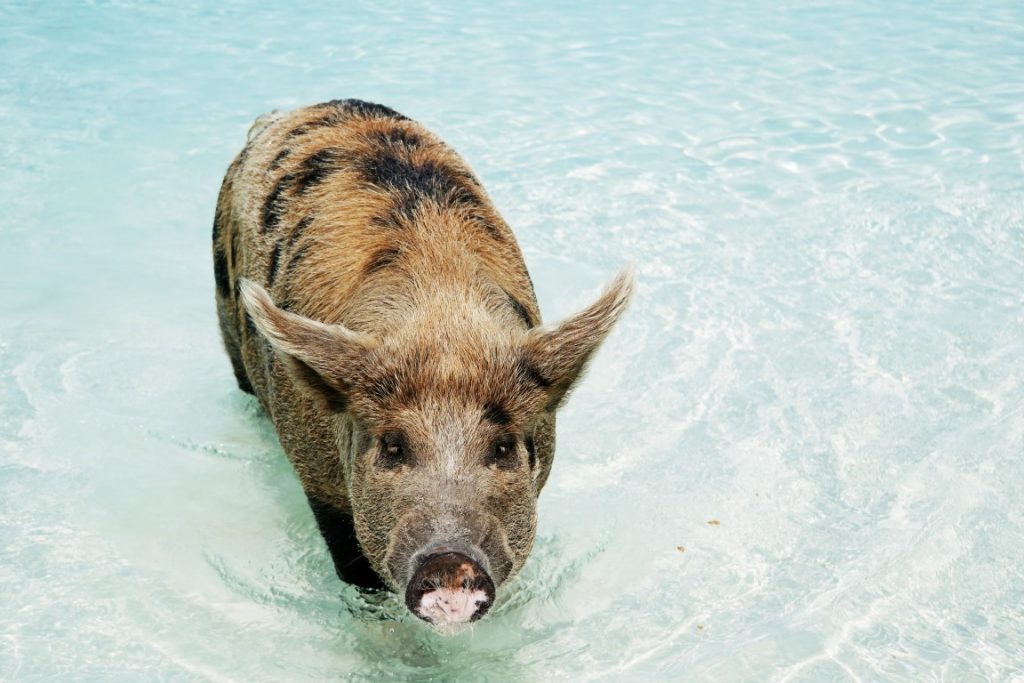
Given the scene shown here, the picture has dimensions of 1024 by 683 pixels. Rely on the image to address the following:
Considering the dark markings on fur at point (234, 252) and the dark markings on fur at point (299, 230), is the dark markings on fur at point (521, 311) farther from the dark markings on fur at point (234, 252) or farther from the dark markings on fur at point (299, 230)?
the dark markings on fur at point (234, 252)

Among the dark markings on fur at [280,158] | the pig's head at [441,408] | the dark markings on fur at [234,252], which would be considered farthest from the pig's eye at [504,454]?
the dark markings on fur at [234,252]

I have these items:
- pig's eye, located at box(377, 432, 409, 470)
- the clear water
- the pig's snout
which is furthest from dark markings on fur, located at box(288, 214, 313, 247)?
the pig's snout

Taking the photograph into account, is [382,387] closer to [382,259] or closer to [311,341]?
[311,341]

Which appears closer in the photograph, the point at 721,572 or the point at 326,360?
the point at 326,360

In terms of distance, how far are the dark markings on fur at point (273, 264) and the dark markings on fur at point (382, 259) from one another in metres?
0.70

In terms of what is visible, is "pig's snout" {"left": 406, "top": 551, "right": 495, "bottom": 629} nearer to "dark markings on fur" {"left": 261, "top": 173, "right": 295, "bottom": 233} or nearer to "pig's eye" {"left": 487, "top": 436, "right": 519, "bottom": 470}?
"pig's eye" {"left": 487, "top": 436, "right": 519, "bottom": 470}

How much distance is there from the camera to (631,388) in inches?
259

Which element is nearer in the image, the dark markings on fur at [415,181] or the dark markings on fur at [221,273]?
the dark markings on fur at [415,181]

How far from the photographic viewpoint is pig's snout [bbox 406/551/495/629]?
333 cm

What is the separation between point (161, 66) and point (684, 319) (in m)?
7.75

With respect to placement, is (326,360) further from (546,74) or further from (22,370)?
(546,74)

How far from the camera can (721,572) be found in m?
5.21

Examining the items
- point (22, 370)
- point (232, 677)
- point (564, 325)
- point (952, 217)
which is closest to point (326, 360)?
point (564, 325)

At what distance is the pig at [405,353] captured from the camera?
142 inches
